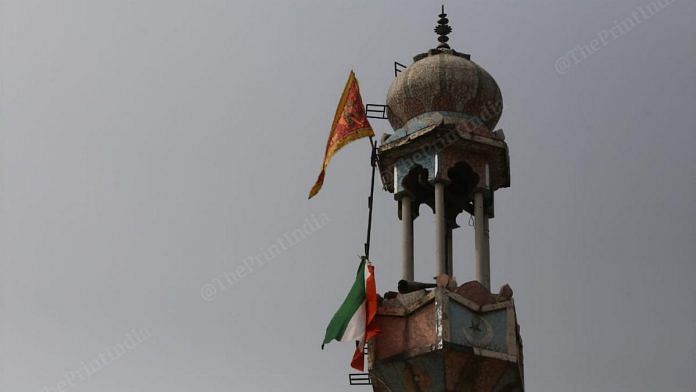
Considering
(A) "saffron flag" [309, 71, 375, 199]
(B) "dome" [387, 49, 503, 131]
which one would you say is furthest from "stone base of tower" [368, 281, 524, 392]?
(B) "dome" [387, 49, 503, 131]

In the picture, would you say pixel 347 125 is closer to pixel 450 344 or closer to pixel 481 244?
pixel 481 244

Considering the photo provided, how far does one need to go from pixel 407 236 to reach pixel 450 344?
4.25 metres

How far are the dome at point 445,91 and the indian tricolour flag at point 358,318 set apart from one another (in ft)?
14.6

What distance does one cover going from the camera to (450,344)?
32.6 m

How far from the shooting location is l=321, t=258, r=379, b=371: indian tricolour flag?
33.9 meters

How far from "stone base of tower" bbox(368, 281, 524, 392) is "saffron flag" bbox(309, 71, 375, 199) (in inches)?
173

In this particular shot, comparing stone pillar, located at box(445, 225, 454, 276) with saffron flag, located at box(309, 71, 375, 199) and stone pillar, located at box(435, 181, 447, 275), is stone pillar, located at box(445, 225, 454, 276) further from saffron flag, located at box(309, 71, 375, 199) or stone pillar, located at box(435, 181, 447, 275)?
saffron flag, located at box(309, 71, 375, 199)

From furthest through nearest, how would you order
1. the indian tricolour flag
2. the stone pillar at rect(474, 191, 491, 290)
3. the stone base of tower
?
the stone pillar at rect(474, 191, 491, 290) < the indian tricolour flag < the stone base of tower

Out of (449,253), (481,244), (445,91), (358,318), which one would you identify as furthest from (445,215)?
(358,318)

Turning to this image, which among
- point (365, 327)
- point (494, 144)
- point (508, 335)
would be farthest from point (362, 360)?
point (494, 144)

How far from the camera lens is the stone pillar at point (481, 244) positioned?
116 feet

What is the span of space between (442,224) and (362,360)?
3605mm

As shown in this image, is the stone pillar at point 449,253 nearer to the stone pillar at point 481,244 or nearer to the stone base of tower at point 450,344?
the stone pillar at point 481,244

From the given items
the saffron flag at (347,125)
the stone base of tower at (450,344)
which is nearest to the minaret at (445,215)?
the stone base of tower at (450,344)
